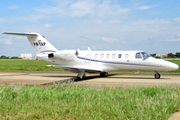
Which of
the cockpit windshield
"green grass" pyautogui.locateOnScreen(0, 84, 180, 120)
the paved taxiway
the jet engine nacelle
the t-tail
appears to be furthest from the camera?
the t-tail

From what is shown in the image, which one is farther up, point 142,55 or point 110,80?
point 142,55

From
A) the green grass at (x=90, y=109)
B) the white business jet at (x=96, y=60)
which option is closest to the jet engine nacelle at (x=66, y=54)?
the white business jet at (x=96, y=60)

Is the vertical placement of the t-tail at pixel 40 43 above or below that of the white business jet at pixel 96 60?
above

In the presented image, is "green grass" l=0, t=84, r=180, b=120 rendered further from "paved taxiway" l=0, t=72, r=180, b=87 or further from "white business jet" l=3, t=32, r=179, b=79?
"white business jet" l=3, t=32, r=179, b=79

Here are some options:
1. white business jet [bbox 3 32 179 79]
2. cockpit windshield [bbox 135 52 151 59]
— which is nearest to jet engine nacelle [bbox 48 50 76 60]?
white business jet [bbox 3 32 179 79]

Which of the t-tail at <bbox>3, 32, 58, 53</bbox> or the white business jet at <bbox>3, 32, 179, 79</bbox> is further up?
the t-tail at <bbox>3, 32, 58, 53</bbox>

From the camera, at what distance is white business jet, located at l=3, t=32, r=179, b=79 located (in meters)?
18.7

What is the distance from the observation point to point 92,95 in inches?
330

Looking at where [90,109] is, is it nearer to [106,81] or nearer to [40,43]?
[106,81]

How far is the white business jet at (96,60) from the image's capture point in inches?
738

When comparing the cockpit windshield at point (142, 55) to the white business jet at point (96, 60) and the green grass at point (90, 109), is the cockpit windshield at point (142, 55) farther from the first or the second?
the green grass at point (90, 109)

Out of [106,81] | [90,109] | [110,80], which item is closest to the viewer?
[90,109]

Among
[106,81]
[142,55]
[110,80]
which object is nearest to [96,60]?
[110,80]

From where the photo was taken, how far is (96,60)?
20.6 m
